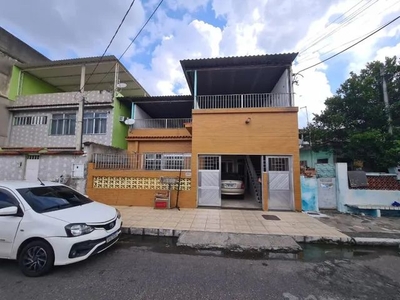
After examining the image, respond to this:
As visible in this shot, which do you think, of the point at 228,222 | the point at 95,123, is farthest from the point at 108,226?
the point at 95,123

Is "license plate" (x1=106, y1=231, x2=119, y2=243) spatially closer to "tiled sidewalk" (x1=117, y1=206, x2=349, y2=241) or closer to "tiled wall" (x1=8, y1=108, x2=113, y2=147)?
"tiled sidewalk" (x1=117, y1=206, x2=349, y2=241)

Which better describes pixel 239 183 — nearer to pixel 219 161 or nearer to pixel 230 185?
pixel 230 185

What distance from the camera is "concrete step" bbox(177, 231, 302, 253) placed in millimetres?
4582

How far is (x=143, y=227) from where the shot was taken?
5.79 m

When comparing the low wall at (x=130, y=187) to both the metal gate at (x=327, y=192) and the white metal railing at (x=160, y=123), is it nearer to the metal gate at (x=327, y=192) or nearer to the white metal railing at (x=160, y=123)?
the metal gate at (x=327, y=192)

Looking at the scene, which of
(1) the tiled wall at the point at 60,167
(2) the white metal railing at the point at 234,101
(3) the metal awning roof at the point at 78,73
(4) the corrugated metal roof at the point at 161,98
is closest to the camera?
(1) the tiled wall at the point at 60,167

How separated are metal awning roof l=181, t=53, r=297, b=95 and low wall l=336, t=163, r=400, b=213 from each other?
5316 millimetres

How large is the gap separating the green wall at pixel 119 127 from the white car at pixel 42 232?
9.57 metres

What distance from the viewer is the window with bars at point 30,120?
13836 mm

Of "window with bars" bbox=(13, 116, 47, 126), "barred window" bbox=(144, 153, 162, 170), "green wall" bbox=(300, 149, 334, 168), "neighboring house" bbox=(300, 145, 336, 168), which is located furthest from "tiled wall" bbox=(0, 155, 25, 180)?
"green wall" bbox=(300, 149, 334, 168)

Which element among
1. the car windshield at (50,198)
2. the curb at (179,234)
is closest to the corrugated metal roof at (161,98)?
the curb at (179,234)

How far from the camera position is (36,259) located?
329cm

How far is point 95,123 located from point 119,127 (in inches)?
61.0

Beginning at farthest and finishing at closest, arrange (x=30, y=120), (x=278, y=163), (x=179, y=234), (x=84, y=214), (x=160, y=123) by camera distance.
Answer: (x=160, y=123) → (x=30, y=120) → (x=278, y=163) → (x=179, y=234) → (x=84, y=214)
